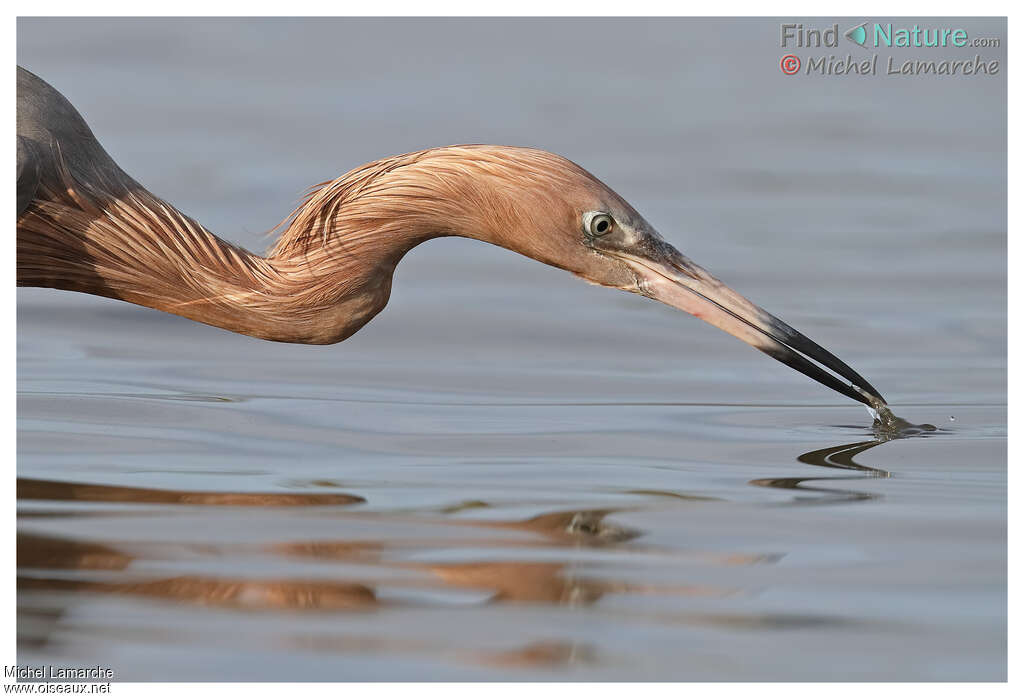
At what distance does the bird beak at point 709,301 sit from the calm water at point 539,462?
1.59 feet

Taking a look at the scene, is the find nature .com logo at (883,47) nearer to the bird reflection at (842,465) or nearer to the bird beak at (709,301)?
the bird reflection at (842,465)

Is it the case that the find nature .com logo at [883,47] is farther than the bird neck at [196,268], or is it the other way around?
the find nature .com logo at [883,47]

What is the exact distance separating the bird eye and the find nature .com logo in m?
9.73

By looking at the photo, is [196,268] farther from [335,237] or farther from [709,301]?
[709,301]

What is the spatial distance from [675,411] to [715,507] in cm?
192

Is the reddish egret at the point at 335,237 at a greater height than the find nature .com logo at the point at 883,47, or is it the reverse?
the find nature .com logo at the point at 883,47

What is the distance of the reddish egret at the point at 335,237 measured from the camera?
22.6ft

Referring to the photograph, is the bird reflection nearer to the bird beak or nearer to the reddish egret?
the bird beak

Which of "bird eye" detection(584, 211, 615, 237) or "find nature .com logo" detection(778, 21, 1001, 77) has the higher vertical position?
"find nature .com logo" detection(778, 21, 1001, 77)

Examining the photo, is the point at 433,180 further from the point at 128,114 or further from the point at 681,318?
the point at 128,114

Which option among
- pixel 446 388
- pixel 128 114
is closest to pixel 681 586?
pixel 446 388

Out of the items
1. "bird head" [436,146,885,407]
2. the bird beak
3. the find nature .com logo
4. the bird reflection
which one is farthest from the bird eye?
the find nature .com logo

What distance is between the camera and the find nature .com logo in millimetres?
16359

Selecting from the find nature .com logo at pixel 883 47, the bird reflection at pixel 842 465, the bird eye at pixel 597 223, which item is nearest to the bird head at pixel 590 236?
the bird eye at pixel 597 223
